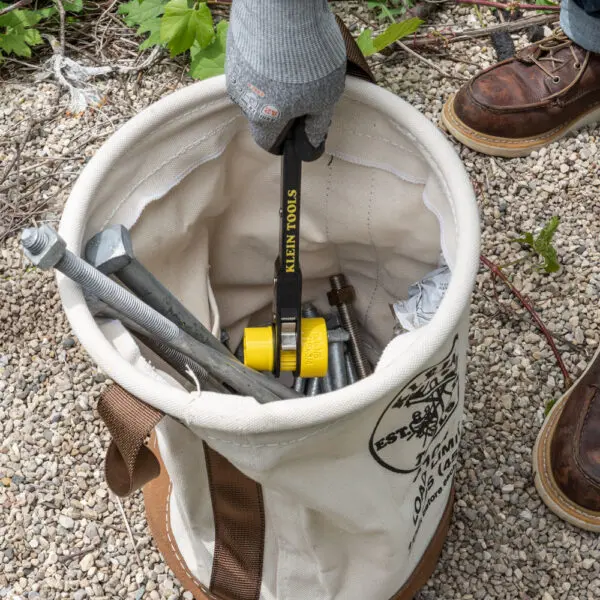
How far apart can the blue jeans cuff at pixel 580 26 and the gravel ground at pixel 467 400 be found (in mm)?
170

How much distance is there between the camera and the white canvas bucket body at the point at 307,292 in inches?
27.4

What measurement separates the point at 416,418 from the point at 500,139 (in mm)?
823

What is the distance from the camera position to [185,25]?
1392mm

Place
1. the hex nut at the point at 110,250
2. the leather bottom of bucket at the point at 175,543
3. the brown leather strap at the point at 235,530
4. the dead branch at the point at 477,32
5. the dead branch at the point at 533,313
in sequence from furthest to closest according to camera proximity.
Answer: the dead branch at the point at 477,32
the dead branch at the point at 533,313
the leather bottom of bucket at the point at 175,543
the brown leather strap at the point at 235,530
the hex nut at the point at 110,250

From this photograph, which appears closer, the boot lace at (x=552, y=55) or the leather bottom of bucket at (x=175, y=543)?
the leather bottom of bucket at (x=175, y=543)

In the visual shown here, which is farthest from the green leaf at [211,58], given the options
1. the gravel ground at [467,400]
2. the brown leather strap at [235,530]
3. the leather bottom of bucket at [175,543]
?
the brown leather strap at [235,530]

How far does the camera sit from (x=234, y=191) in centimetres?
105

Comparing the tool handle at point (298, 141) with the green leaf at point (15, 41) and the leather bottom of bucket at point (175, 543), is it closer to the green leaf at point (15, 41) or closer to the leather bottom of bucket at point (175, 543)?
the leather bottom of bucket at point (175, 543)

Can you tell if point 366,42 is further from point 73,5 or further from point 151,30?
point 73,5

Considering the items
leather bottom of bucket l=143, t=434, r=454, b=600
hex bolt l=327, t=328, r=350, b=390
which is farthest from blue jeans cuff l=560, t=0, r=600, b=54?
leather bottom of bucket l=143, t=434, r=454, b=600

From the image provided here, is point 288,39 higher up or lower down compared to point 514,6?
higher up

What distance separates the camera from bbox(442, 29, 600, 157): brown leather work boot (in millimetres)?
1453

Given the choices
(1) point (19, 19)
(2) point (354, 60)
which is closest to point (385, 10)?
(1) point (19, 19)

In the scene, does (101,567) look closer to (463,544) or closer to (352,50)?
(463,544)
